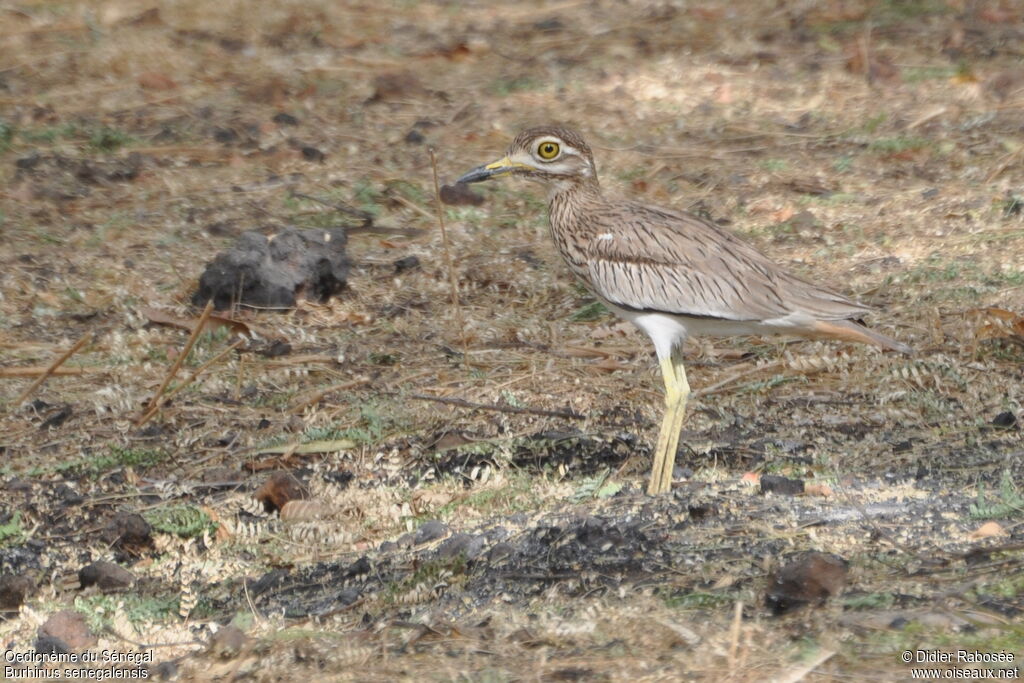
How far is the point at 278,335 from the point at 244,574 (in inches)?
77.1

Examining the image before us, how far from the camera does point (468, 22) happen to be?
396 inches

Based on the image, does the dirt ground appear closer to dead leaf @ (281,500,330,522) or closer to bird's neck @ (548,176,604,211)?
dead leaf @ (281,500,330,522)

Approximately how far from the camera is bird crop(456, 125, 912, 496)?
448cm

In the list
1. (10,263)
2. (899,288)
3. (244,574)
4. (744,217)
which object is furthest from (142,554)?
(744,217)

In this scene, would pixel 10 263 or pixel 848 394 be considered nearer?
pixel 848 394

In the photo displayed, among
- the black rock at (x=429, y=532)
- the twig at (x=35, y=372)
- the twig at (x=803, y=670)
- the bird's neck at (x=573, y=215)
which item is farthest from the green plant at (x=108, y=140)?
the twig at (x=803, y=670)

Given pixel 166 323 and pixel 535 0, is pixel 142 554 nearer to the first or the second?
pixel 166 323

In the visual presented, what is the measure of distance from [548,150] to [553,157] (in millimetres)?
29

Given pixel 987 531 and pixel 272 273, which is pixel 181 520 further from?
pixel 987 531

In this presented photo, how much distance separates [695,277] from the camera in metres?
4.61

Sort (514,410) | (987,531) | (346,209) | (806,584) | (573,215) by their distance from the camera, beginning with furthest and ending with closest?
(346,209), (573,215), (514,410), (987,531), (806,584)

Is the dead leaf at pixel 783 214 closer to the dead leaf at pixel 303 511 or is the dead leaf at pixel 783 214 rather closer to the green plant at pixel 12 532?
the dead leaf at pixel 303 511

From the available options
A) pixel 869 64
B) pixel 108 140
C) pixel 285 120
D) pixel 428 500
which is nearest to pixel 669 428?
pixel 428 500

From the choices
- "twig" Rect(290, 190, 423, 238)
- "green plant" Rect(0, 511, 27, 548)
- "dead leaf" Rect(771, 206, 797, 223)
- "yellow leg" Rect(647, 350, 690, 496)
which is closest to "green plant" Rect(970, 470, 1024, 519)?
"yellow leg" Rect(647, 350, 690, 496)
